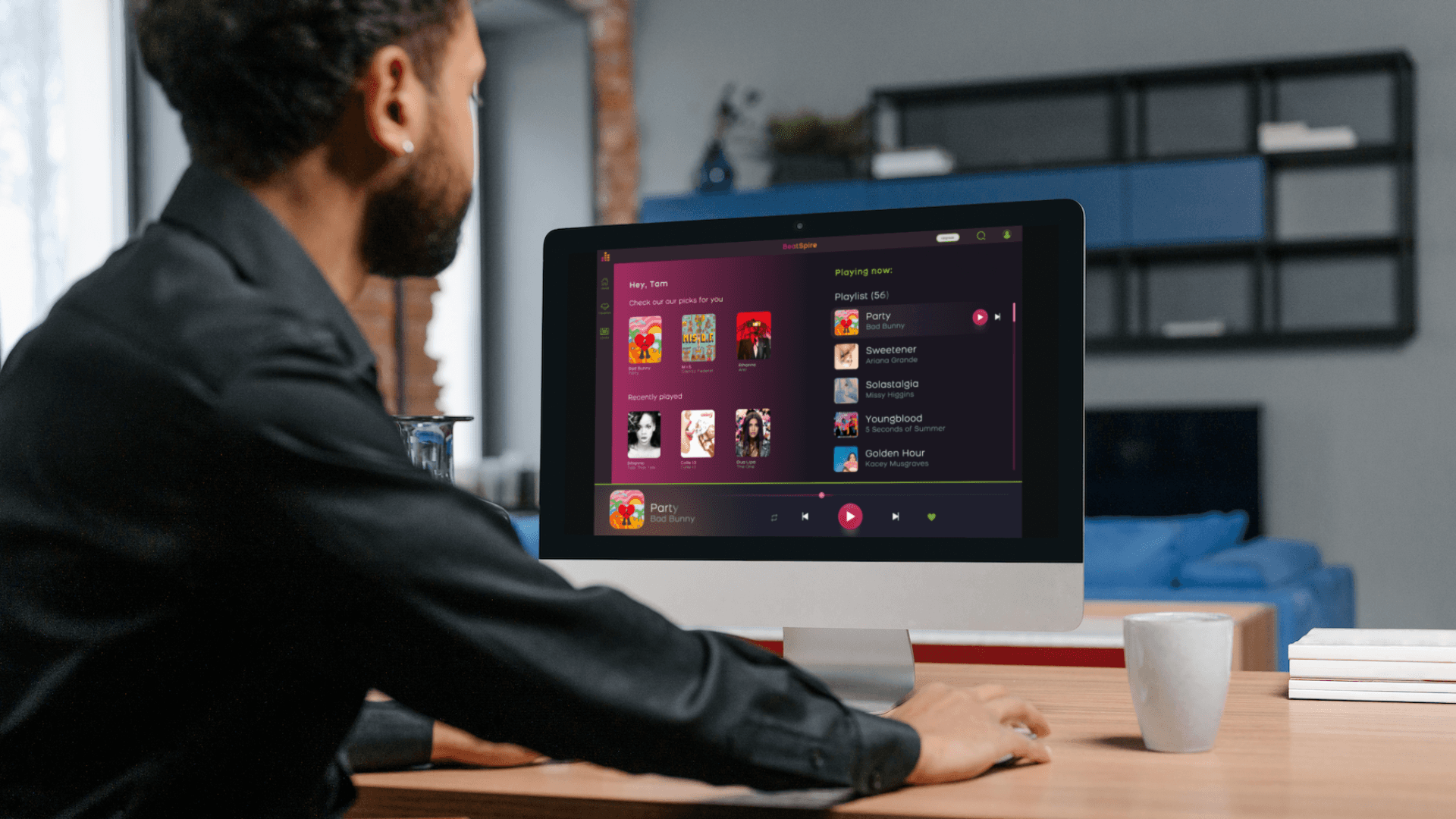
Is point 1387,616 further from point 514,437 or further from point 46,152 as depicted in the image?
point 46,152

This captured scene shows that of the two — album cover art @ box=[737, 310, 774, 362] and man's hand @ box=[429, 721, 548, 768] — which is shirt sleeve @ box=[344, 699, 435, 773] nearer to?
man's hand @ box=[429, 721, 548, 768]

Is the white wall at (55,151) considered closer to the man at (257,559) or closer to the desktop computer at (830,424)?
the desktop computer at (830,424)

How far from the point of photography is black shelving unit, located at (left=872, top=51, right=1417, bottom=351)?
5254 mm

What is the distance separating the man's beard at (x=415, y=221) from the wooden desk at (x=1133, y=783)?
1.15ft

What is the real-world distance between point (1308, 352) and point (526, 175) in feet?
12.1

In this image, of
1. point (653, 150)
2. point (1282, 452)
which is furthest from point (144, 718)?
point (653, 150)

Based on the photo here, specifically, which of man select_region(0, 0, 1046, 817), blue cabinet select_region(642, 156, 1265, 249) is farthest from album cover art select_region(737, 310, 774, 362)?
blue cabinet select_region(642, 156, 1265, 249)

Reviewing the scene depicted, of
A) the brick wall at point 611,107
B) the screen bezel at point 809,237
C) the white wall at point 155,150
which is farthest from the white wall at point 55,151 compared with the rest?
the screen bezel at point 809,237

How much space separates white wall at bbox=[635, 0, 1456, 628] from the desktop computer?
15.3ft

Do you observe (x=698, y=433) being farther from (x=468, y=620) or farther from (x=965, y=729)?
(x=468, y=620)

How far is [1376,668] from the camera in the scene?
42.5 inches

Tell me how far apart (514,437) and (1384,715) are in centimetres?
565

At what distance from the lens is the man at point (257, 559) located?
2.03 ft

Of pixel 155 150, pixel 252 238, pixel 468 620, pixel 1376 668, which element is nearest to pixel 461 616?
pixel 468 620
